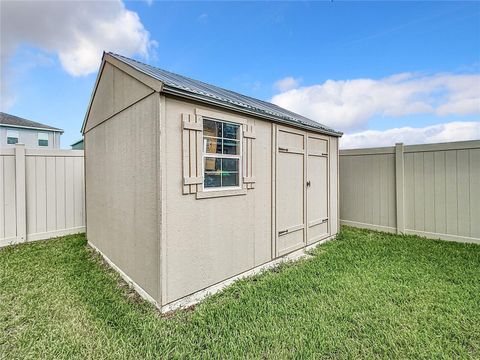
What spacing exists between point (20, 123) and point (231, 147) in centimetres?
2064

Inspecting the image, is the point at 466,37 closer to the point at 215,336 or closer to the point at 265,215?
the point at 265,215

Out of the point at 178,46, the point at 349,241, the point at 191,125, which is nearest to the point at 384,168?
the point at 349,241

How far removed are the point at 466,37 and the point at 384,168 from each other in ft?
12.7

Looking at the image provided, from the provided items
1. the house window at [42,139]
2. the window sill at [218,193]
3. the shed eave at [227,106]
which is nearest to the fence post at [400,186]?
the shed eave at [227,106]

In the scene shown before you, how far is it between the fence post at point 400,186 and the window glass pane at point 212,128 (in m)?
5.18

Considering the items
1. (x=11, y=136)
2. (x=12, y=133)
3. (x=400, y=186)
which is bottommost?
(x=400, y=186)

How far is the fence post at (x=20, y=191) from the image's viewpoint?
5.26m

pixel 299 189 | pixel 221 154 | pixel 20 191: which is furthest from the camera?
pixel 20 191

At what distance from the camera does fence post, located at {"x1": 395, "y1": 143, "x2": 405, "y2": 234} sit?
5793mm

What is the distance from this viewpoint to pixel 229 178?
3428 millimetres

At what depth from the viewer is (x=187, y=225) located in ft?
9.39

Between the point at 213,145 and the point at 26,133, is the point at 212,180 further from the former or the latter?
the point at 26,133

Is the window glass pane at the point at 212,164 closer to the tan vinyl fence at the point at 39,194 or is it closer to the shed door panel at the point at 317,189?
the shed door panel at the point at 317,189

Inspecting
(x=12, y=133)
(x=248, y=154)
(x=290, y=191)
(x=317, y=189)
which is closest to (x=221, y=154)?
(x=248, y=154)
